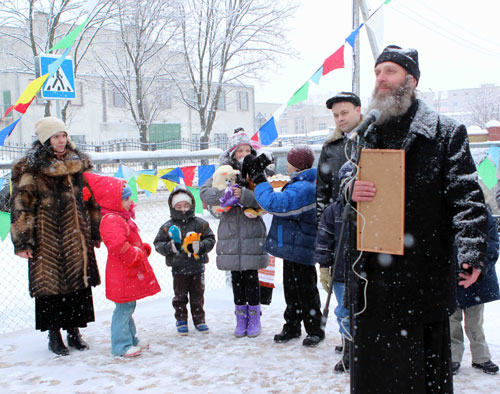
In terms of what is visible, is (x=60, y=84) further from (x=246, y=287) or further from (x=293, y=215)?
(x=293, y=215)

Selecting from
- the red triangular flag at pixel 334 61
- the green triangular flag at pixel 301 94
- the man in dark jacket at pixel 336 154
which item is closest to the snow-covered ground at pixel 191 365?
the man in dark jacket at pixel 336 154

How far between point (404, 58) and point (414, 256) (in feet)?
3.05

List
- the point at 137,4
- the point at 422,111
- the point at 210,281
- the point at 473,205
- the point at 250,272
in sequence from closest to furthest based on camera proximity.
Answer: the point at 473,205
the point at 422,111
the point at 250,272
the point at 210,281
the point at 137,4

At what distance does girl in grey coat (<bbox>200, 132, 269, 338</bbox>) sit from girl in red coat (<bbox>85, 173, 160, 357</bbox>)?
690mm

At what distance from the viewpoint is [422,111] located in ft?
8.00

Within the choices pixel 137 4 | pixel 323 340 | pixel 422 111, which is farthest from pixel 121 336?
pixel 137 4

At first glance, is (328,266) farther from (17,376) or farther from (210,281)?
(210,281)

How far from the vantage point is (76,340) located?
425 cm

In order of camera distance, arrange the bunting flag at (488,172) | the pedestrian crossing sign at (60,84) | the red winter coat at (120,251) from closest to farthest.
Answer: the red winter coat at (120,251)
the pedestrian crossing sign at (60,84)
the bunting flag at (488,172)

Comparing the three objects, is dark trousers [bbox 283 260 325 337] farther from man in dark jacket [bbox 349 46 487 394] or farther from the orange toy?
man in dark jacket [bbox 349 46 487 394]

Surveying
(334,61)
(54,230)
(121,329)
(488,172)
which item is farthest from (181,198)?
(488,172)

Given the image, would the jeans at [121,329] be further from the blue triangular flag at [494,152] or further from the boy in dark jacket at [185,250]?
the blue triangular flag at [494,152]

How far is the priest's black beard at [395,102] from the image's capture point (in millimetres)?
2402

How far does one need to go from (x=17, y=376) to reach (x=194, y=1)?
18.6 metres
